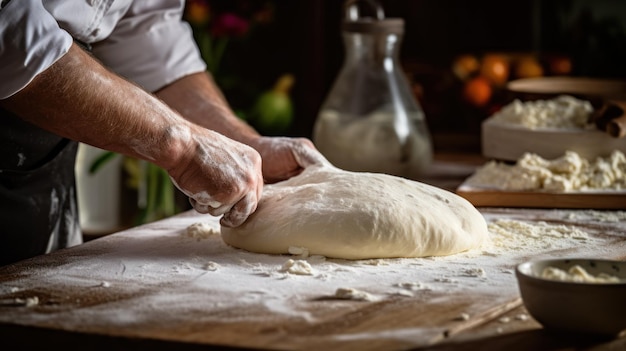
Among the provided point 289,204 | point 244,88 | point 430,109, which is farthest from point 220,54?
point 289,204

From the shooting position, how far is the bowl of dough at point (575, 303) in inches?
43.0

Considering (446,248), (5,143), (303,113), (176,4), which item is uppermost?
(176,4)

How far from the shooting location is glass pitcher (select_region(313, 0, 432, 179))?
2391mm

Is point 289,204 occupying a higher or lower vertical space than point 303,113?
higher

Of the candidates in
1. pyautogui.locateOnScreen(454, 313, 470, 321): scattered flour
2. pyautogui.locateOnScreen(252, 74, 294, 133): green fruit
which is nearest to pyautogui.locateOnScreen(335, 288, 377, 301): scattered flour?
pyautogui.locateOnScreen(454, 313, 470, 321): scattered flour

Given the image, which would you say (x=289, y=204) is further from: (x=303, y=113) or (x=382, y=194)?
(x=303, y=113)

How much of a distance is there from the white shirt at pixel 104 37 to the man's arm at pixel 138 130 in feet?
0.12

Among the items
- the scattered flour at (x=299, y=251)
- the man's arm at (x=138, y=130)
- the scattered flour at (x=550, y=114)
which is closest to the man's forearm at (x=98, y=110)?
the man's arm at (x=138, y=130)

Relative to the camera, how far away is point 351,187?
65.1 inches

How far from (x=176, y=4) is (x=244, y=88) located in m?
1.71

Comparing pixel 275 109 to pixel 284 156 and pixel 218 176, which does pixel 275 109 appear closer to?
→ pixel 284 156

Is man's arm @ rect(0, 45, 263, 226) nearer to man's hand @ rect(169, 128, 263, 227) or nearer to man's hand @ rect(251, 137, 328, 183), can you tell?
man's hand @ rect(169, 128, 263, 227)

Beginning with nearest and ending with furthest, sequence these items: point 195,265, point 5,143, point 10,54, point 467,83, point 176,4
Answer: point 10,54
point 195,265
point 5,143
point 176,4
point 467,83

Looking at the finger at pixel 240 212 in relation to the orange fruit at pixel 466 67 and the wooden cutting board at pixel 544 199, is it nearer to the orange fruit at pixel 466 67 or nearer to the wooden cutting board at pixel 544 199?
the wooden cutting board at pixel 544 199
